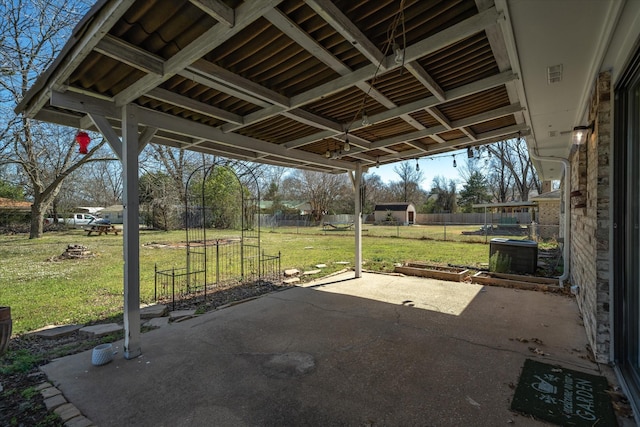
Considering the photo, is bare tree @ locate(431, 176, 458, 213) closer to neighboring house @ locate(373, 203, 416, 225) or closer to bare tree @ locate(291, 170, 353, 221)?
neighboring house @ locate(373, 203, 416, 225)

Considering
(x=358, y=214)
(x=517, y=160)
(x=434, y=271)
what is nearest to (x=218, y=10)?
(x=358, y=214)

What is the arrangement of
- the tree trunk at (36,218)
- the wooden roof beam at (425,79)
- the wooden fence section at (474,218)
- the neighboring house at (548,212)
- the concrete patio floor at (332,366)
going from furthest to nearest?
the wooden fence section at (474,218), the tree trunk at (36,218), the neighboring house at (548,212), the wooden roof beam at (425,79), the concrete patio floor at (332,366)

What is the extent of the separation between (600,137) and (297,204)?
30146 millimetres

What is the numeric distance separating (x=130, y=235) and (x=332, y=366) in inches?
94.0

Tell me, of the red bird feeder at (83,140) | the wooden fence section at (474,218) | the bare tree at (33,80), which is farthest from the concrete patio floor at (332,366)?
the wooden fence section at (474,218)

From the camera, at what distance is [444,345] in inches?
125

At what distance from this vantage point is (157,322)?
4.01 m

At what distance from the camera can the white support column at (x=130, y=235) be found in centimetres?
Answer: 299

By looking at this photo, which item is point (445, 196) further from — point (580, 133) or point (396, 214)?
point (580, 133)

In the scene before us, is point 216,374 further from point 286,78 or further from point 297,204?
point 297,204

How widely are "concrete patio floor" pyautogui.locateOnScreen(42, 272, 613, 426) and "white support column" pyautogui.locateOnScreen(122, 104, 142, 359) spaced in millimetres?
258

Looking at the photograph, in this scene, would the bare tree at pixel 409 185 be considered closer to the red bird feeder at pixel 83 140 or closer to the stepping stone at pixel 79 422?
→ the red bird feeder at pixel 83 140

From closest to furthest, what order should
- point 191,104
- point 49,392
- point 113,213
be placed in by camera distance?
point 49,392, point 191,104, point 113,213

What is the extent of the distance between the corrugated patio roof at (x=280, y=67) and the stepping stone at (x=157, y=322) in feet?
7.82
